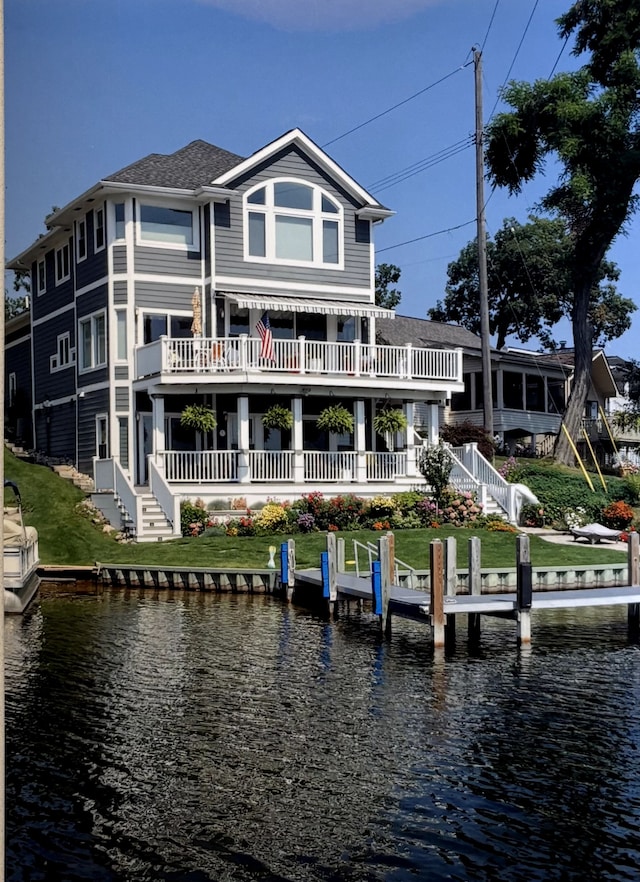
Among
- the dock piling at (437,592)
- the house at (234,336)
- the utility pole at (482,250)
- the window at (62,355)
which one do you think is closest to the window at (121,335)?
the house at (234,336)

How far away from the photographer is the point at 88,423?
38.1 m

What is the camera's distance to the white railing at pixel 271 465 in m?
33.2

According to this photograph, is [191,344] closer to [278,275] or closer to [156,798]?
[278,275]

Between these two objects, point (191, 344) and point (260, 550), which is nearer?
point (260, 550)

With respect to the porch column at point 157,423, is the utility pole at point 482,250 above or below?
above

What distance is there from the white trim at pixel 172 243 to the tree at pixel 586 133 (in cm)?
1580

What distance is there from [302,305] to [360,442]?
17.8ft

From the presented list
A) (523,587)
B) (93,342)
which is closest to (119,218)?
(93,342)

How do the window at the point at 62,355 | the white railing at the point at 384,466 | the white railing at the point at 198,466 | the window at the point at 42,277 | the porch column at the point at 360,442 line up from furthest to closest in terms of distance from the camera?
the window at the point at 42,277 → the window at the point at 62,355 → the white railing at the point at 384,466 → the porch column at the point at 360,442 → the white railing at the point at 198,466

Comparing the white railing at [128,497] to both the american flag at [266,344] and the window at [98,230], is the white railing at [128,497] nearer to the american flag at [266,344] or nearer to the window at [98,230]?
the american flag at [266,344]

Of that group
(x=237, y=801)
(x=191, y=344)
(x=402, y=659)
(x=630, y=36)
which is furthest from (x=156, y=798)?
(x=630, y=36)

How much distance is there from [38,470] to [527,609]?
77.5 feet

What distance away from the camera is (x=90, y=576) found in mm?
27438

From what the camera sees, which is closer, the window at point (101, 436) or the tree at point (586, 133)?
the window at point (101, 436)
